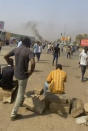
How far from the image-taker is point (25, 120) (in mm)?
6598

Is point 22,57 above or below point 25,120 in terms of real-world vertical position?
above

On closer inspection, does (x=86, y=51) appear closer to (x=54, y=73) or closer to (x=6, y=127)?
(x=54, y=73)

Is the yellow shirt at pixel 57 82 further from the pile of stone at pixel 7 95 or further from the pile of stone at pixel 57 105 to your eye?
the pile of stone at pixel 7 95

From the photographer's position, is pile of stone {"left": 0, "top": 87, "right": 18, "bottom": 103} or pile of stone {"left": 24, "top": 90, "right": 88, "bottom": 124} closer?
pile of stone {"left": 24, "top": 90, "right": 88, "bottom": 124}

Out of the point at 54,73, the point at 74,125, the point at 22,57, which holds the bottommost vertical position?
the point at 74,125

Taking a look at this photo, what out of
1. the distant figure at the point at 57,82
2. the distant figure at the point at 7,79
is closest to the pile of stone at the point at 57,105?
the distant figure at the point at 57,82

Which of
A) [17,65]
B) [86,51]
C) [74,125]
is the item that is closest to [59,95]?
[74,125]

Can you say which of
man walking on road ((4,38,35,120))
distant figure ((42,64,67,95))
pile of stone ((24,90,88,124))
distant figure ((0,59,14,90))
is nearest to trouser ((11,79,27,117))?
man walking on road ((4,38,35,120))

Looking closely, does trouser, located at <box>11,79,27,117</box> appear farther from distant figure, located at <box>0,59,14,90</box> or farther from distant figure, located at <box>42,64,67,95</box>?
distant figure, located at <box>0,59,14,90</box>

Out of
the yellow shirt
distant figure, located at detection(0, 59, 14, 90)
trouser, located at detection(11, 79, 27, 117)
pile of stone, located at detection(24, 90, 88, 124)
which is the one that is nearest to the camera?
trouser, located at detection(11, 79, 27, 117)

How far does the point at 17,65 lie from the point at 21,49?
0.37 metres

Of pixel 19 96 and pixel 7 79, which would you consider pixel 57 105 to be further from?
pixel 7 79

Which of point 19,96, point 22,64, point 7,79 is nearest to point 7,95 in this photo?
point 7,79

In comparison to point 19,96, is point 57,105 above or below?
below
